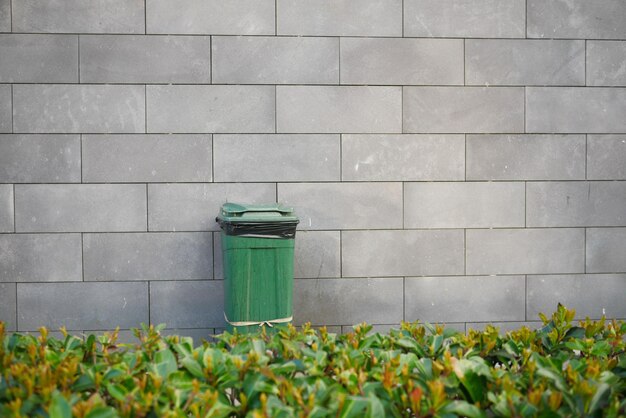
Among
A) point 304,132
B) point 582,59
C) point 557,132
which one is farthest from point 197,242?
point 582,59

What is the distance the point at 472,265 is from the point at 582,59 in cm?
220

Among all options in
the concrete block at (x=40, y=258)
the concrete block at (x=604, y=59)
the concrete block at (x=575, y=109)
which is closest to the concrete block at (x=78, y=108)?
the concrete block at (x=40, y=258)

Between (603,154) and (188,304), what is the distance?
4.14m

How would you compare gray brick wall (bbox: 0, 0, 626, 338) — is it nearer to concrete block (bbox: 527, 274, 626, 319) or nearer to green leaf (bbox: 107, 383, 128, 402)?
concrete block (bbox: 527, 274, 626, 319)

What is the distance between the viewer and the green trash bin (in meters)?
5.23

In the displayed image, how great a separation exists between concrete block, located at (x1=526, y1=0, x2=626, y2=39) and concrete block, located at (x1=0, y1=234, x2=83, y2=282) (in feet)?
15.3

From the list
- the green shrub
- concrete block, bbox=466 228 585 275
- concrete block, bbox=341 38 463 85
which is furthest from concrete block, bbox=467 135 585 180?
the green shrub

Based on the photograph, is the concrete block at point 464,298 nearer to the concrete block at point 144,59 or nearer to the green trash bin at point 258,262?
the green trash bin at point 258,262

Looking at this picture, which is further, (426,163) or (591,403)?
(426,163)

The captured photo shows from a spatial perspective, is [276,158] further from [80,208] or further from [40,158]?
[40,158]

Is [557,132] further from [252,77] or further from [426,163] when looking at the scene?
[252,77]

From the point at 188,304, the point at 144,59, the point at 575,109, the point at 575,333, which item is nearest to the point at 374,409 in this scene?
the point at 575,333

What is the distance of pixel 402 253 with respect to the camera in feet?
20.6

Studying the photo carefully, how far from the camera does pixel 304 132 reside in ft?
20.2
